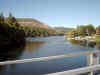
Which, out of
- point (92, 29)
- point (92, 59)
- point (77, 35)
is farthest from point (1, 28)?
point (92, 29)

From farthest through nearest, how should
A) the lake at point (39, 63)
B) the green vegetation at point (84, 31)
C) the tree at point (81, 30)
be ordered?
the tree at point (81, 30) → the green vegetation at point (84, 31) → the lake at point (39, 63)

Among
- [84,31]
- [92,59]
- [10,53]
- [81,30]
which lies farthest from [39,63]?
[84,31]

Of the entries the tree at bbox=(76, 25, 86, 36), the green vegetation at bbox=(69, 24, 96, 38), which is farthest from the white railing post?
the tree at bbox=(76, 25, 86, 36)

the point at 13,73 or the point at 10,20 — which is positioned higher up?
the point at 10,20

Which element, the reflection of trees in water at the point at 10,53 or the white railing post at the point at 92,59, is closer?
the white railing post at the point at 92,59

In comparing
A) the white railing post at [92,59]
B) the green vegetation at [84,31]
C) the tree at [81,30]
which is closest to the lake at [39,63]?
the white railing post at [92,59]

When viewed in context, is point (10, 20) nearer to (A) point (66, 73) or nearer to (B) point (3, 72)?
(B) point (3, 72)

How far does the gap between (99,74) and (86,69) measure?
0.87m

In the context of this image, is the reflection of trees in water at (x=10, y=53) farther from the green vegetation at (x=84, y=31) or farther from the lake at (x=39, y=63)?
the green vegetation at (x=84, y=31)

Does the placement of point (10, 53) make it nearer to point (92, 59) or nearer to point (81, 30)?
point (92, 59)

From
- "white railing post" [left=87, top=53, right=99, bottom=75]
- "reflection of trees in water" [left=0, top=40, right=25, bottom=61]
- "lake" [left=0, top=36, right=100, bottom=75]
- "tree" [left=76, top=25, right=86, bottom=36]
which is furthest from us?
"tree" [left=76, top=25, right=86, bottom=36]

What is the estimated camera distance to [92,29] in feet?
269

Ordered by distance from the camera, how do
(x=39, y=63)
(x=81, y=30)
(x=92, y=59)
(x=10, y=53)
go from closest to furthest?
(x=92, y=59), (x=39, y=63), (x=10, y=53), (x=81, y=30)

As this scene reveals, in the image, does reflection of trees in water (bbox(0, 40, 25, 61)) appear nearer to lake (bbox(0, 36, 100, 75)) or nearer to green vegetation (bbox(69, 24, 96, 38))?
lake (bbox(0, 36, 100, 75))
